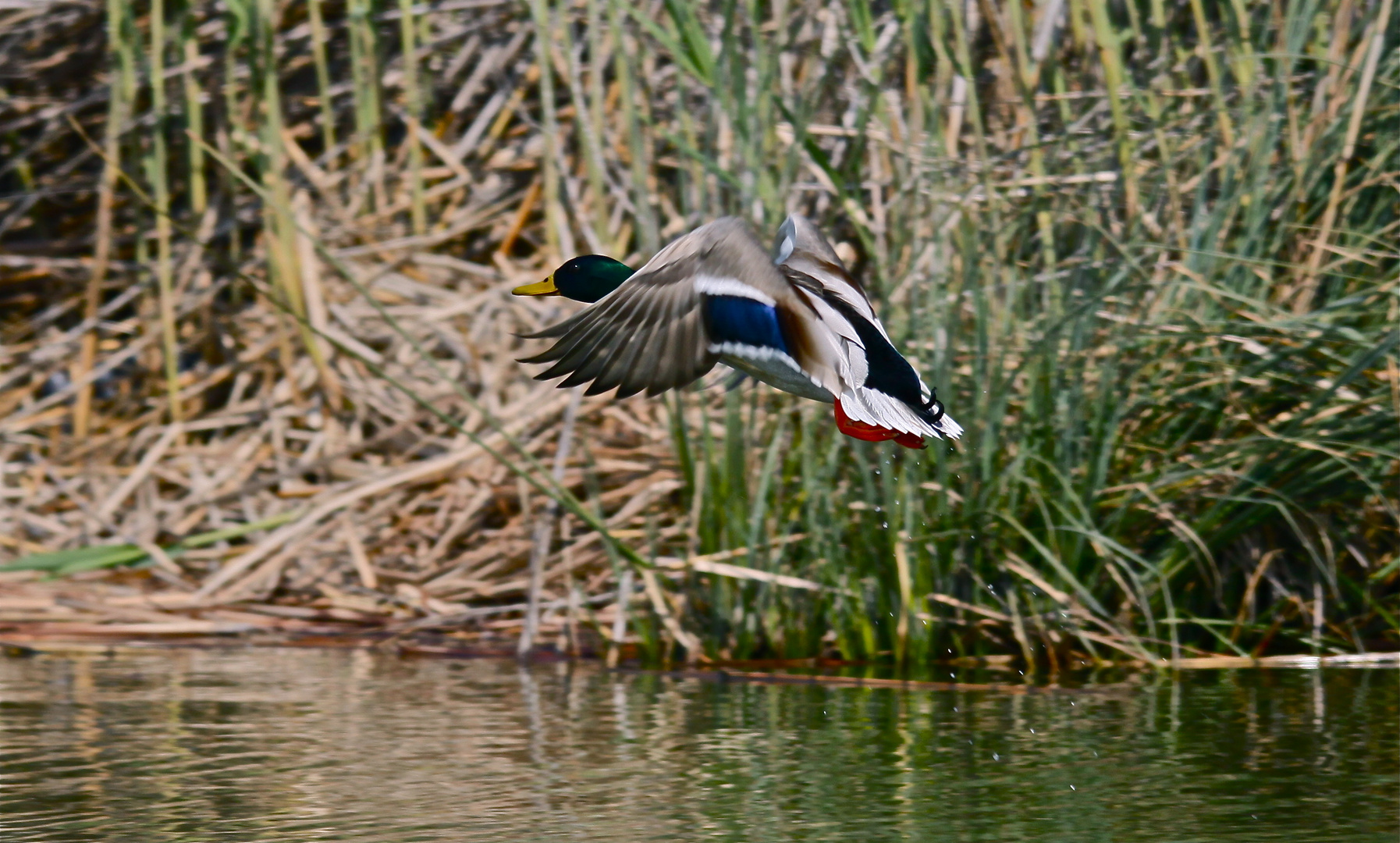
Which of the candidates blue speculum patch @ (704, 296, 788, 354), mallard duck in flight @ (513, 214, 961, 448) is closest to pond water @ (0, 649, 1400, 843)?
mallard duck in flight @ (513, 214, 961, 448)

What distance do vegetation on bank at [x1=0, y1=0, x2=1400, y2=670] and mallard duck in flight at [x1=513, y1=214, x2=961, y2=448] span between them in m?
0.95

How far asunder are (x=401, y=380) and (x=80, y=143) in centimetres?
183

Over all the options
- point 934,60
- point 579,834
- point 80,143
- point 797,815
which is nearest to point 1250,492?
point 934,60

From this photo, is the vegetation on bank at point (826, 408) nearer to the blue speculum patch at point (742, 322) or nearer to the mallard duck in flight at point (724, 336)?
the mallard duck in flight at point (724, 336)

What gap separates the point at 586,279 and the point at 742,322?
0.65 metres

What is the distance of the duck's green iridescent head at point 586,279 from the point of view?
3486 millimetres

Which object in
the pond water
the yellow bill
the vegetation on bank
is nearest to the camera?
the pond water

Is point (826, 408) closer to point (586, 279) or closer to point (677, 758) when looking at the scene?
point (586, 279)

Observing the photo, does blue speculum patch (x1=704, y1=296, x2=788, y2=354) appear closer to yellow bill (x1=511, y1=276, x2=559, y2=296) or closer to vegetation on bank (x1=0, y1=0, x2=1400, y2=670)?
yellow bill (x1=511, y1=276, x2=559, y2=296)

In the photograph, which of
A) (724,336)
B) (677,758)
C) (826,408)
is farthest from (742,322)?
(826,408)

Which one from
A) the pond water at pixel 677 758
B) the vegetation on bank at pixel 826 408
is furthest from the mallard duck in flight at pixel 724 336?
the vegetation on bank at pixel 826 408

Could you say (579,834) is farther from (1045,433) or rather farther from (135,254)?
(135,254)

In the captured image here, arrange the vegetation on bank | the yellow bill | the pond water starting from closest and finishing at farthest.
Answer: the pond water, the yellow bill, the vegetation on bank

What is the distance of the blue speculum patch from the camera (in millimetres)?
2924
